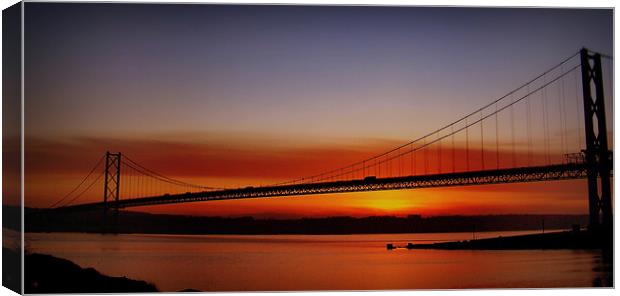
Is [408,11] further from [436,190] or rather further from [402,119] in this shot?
[436,190]

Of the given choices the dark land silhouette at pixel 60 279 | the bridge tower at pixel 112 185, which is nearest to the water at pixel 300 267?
the dark land silhouette at pixel 60 279

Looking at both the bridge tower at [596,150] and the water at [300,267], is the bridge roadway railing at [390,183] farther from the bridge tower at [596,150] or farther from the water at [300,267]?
the water at [300,267]

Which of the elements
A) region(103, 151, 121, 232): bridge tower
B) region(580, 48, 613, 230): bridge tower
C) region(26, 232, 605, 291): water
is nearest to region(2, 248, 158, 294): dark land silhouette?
region(26, 232, 605, 291): water

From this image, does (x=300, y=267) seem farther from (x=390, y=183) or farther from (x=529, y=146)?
(x=529, y=146)

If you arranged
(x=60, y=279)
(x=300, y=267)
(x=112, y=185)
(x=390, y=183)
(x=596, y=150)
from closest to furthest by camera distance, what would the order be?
(x=60, y=279)
(x=596, y=150)
(x=300, y=267)
(x=390, y=183)
(x=112, y=185)

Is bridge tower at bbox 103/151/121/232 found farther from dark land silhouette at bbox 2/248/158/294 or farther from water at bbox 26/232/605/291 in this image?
dark land silhouette at bbox 2/248/158/294

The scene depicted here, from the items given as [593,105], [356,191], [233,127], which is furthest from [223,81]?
[356,191]

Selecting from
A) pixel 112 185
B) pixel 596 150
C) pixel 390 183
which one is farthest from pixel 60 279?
pixel 112 185
